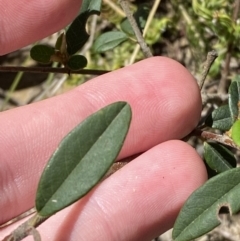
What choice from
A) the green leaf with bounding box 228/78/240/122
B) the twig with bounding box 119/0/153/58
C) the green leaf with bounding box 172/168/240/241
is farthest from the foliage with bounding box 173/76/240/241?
the twig with bounding box 119/0/153/58

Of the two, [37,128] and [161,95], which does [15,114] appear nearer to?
[37,128]

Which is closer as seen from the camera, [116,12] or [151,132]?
[151,132]

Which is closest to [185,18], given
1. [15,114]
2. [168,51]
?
[168,51]

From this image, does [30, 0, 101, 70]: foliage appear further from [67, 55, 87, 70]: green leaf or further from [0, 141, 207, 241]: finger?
[0, 141, 207, 241]: finger

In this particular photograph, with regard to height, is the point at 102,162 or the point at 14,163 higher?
the point at 102,162

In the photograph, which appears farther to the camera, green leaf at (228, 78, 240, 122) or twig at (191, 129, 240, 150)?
green leaf at (228, 78, 240, 122)

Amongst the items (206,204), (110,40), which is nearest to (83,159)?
(206,204)
